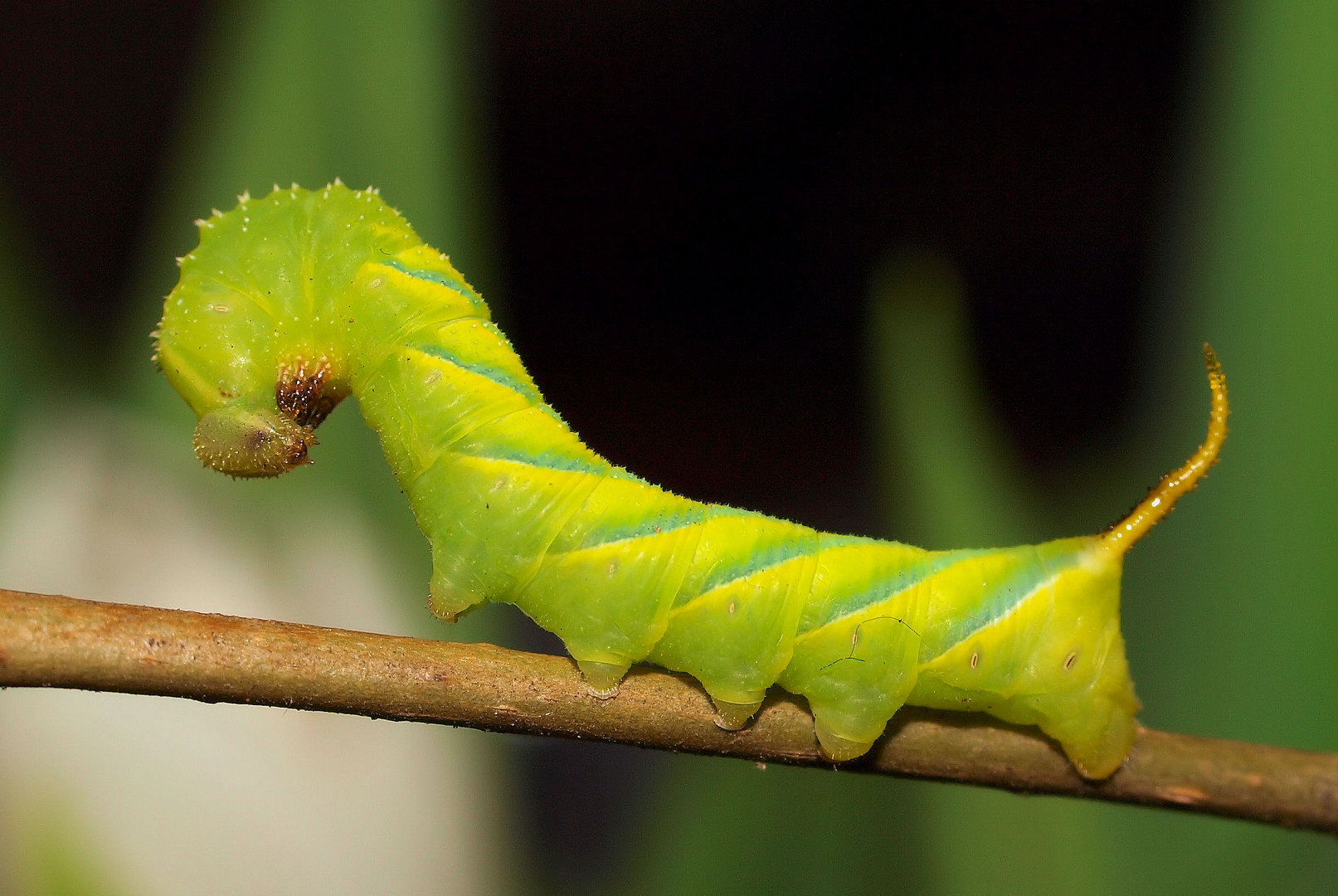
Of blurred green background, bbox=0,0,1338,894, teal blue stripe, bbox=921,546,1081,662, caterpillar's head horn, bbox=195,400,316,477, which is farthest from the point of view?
blurred green background, bbox=0,0,1338,894

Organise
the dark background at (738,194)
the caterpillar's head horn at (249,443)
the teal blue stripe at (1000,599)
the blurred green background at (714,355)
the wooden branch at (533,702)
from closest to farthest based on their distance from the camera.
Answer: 1. the wooden branch at (533,702)
2. the caterpillar's head horn at (249,443)
3. the teal blue stripe at (1000,599)
4. the blurred green background at (714,355)
5. the dark background at (738,194)

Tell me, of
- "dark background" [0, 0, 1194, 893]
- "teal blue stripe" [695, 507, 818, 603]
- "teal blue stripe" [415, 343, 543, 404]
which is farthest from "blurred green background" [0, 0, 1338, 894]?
"teal blue stripe" [415, 343, 543, 404]

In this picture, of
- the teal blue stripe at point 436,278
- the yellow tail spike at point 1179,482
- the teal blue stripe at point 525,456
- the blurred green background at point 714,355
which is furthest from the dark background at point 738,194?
the yellow tail spike at point 1179,482

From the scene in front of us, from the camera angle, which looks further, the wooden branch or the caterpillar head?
the caterpillar head

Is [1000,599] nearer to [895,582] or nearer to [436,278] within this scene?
[895,582]

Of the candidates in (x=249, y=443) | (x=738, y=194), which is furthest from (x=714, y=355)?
(x=249, y=443)

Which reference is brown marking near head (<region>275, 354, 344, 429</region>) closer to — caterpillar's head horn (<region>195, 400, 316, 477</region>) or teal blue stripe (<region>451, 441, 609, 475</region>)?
caterpillar's head horn (<region>195, 400, 316, 477</region>)

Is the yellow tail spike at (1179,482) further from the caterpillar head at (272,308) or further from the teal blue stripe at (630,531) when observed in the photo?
the caterpillar head at (272,308)
